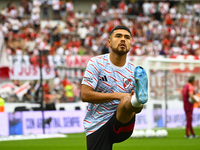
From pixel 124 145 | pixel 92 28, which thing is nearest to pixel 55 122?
pixel 124 145

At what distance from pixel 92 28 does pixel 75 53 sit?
13.3 feet

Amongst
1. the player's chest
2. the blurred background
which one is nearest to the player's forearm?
the player's chest

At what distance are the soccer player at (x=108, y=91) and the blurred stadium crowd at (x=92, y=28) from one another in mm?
14075

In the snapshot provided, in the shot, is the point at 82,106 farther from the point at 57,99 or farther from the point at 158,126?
the point at 158,126

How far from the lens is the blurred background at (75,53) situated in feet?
54.1

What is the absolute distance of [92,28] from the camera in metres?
27.0

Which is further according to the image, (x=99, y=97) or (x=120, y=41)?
(x=120, y=41)

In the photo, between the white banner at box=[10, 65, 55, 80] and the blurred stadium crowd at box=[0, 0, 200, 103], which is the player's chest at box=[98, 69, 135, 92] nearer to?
the white banner at box=[10, 65, 55, 80]

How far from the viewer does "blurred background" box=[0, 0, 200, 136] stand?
16484 mm

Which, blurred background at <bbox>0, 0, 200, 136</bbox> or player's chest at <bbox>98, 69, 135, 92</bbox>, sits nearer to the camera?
player's chest at <bbox>98, 69, 135, 92</bbox>

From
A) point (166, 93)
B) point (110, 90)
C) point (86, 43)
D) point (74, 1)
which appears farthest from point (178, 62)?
point (74, 1)

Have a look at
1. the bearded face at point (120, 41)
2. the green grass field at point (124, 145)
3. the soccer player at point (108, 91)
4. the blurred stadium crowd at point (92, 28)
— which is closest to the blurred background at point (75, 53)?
the blurred stadium crowd at point (92, 28)

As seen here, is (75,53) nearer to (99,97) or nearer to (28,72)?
(28,72)

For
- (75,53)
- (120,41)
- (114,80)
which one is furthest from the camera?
(75,53)
